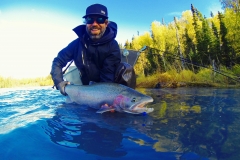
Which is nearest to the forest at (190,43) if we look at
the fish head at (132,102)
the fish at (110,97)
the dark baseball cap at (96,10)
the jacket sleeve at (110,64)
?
the jacket sleeve at (110,64)

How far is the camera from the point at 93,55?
3707 millimetres

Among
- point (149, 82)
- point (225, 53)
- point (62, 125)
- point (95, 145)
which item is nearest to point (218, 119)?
point (95, 145)

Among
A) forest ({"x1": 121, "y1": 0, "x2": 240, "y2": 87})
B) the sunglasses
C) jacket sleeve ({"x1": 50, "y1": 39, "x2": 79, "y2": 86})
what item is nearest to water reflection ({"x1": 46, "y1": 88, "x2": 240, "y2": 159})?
jacket sleeve ({"x1": 50, "y1": 39, "x2": 79, "y2": 86})

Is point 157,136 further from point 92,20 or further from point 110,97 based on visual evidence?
point 92,20

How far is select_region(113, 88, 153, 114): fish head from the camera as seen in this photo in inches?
90.3

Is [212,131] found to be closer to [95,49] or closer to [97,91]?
[97,91]

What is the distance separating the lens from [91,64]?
382cm

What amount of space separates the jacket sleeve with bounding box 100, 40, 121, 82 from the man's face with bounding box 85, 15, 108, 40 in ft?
1.21

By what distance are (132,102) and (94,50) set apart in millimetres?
1698

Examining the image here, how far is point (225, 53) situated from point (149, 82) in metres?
15.3

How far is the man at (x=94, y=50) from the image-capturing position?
345 centimetres

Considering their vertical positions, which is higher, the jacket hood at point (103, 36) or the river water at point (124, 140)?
the jacket hood at point (103, 36)

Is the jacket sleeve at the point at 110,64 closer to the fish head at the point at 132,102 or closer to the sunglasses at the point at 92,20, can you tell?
the sunglasses at the point at 92,20

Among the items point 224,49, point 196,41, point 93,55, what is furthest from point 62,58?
point 196,41
